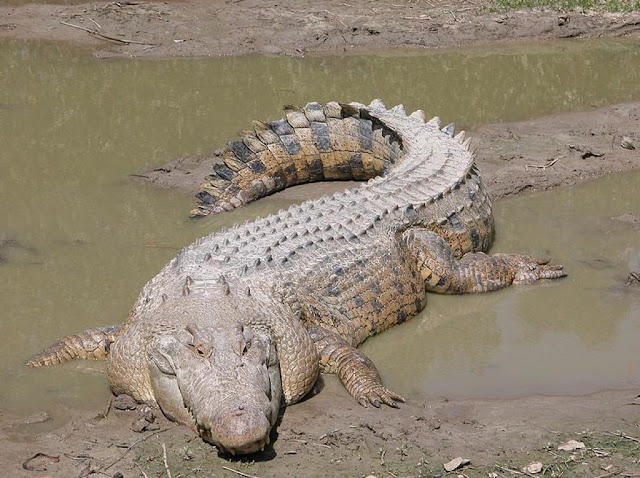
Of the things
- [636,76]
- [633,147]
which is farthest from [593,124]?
[636,76]

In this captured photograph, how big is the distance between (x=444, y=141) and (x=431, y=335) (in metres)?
2.16

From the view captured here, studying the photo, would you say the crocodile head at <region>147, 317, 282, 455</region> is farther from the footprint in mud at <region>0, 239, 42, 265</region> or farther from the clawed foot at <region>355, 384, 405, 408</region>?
the footprint in mud at <region>0, 239, 42, 265</region>

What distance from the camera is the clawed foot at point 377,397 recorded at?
5.54 metres

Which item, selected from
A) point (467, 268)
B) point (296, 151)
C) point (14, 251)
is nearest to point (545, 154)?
point (296, 151)

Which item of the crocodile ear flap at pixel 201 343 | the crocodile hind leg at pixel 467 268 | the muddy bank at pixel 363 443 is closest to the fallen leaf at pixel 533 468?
the muddy bank at pixel 363 443

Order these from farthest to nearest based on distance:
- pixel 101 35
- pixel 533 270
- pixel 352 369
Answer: pixel 101 35 → pixel 533 270 → pixel 352 369

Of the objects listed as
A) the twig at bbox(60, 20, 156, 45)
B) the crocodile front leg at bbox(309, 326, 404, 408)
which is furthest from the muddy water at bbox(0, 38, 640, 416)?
the twig at bbox(60, 20, 156, 45)

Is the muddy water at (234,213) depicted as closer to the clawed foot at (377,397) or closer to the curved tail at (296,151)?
the curved tail at (296,151)

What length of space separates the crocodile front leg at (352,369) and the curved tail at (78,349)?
48.2 inches

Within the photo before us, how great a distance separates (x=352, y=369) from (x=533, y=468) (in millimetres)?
1259

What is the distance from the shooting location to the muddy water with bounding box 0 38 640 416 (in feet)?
20.7

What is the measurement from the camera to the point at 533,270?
7.39m

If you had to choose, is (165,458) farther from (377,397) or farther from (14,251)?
(14,251)

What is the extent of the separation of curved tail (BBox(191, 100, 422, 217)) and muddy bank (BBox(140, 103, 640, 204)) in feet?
0.81
